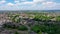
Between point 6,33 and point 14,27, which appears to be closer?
point 6,33

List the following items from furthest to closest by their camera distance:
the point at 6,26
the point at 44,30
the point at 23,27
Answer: the point at 6,26
the point at 23,27
the point at 44,30

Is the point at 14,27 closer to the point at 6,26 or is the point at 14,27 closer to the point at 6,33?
the point at 6,26

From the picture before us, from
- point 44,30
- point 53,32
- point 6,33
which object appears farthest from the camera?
point 44,30

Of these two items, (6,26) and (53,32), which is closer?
(53,32)

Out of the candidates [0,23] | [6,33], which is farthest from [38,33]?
[0,23]

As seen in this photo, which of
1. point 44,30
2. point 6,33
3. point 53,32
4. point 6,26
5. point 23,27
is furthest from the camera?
point 6,26

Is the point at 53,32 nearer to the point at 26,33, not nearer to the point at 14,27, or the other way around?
the point at 26,33

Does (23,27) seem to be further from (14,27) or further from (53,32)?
(53,32)

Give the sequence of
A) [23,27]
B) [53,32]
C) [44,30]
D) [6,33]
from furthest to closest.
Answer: [23,27] → [44,30] → [53,32] → [6,33]

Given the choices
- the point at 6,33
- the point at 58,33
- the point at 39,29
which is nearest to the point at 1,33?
the point at 6,33
